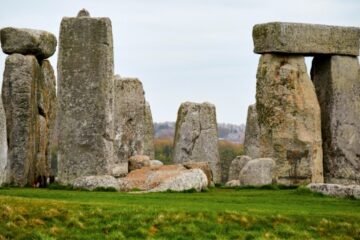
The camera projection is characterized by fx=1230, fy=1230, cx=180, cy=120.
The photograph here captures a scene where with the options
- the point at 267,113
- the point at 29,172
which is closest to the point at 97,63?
the point at 29,172

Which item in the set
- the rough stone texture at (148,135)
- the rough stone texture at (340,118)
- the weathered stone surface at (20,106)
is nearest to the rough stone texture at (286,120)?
the rough stone texture at (340,118)

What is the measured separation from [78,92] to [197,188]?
4.22 meters

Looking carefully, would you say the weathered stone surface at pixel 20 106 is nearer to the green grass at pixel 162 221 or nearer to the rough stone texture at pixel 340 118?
the green grass at pixel 162 221

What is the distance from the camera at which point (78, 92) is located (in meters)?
32.6

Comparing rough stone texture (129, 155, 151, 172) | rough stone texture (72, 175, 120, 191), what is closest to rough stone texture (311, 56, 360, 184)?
rough stone texture (129, 155, 151, 172)

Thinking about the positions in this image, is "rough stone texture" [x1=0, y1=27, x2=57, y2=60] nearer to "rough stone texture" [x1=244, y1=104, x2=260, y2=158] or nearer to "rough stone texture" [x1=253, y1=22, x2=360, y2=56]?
"rough stone texture" [x1=253, y1=22, x2=360, y2=56]

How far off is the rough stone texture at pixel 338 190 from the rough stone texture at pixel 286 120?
19.4 feet

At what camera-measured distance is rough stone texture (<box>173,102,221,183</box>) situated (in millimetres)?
46219

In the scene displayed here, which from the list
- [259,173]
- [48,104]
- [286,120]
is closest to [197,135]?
[286,120]

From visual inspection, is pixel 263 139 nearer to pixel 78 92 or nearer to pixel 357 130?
pixel 357 130

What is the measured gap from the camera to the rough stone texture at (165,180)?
102 feet

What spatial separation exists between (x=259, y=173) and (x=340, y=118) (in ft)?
14.3

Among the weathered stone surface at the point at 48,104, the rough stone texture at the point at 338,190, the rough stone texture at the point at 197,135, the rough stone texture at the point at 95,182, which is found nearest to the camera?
the rough stone texture at the point at 338,190

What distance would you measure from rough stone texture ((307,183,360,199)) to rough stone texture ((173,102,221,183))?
51.6ft
